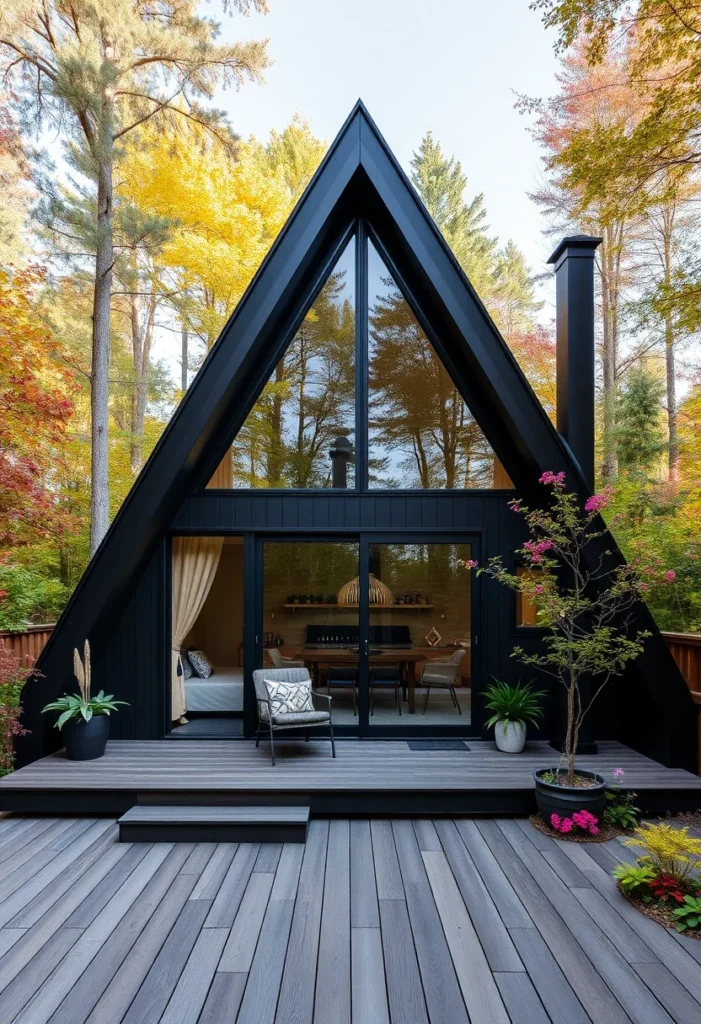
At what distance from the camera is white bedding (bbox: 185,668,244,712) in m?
6.30

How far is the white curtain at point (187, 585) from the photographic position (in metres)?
6.10

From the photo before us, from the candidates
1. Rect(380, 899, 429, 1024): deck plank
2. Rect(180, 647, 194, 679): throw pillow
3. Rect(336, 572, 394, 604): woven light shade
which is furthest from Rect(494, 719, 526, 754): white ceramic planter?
Rect(180, 647, 194, 679): throw pillow

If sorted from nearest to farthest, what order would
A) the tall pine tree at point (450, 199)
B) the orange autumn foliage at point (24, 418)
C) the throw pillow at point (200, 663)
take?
the throw pillow at point (200, 663) → the orange autumn foliage at point (24, 418) → the tall pine tree at point (450, 199)

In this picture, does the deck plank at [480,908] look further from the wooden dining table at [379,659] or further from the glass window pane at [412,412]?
the glass window pane at [412,412]

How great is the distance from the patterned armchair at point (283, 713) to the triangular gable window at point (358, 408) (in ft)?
6.06

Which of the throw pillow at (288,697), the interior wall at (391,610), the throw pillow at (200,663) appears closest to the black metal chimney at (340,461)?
the interior wall at (391,610)

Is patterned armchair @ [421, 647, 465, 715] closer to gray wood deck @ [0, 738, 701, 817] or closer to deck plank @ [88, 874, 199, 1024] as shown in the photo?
gray wood deck @ [0, 738, 701, 817]

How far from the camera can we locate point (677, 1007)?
2615 mm

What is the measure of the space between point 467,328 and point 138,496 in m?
3.33

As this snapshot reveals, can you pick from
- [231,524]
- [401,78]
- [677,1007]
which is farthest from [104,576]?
[401,78]

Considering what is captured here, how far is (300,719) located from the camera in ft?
17.5

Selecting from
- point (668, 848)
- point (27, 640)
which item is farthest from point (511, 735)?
point (27, 640)

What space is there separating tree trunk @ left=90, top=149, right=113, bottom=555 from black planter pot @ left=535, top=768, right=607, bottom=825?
22.7 feet

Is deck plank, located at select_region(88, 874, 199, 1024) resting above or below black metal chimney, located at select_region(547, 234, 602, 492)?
below
